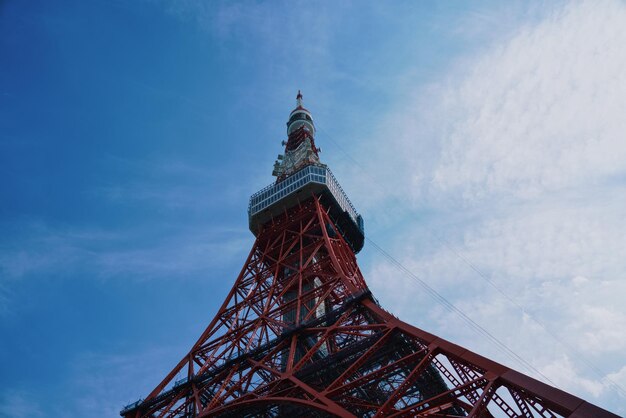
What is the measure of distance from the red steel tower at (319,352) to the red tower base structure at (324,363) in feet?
0.15

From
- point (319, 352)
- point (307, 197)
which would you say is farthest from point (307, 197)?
point (319, 352)

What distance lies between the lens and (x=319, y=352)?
22562 millimetres

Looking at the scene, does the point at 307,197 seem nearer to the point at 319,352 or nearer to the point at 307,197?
the point at 307,197

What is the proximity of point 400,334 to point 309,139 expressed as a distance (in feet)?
78.9

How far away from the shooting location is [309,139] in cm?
3959

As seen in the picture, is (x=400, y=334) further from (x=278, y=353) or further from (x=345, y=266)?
(x=345, y=266)

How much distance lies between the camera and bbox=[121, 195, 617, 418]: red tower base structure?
14.4 metres

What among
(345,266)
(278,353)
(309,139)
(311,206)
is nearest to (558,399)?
(278,353)

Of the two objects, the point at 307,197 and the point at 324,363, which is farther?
the point at 307,197

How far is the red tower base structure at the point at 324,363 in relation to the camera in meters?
14.4

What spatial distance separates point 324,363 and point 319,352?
14.0 feet

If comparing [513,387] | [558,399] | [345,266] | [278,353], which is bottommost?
[558,399]

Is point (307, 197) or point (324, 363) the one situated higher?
point (307, 197)

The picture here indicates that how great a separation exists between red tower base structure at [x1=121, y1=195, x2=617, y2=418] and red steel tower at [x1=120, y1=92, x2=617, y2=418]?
5cm
